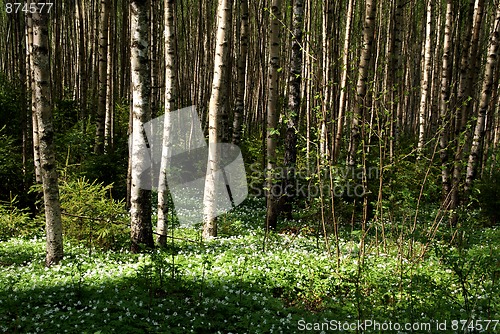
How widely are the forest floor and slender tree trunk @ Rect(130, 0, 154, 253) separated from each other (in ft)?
3.20

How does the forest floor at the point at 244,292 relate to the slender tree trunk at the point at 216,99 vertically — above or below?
below

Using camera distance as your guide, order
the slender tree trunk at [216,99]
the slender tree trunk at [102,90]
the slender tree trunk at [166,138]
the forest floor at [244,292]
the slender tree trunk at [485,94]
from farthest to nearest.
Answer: the slender tree trunk at [102,90]
the slender tree trunk at [485,94]
the slender tree trunk at [216,99]
the slender tree trunk at [166,138]
the forest floor at [244,292]

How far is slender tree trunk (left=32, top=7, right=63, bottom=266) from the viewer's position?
6.21 metres

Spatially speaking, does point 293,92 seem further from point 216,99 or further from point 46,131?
point 46,131

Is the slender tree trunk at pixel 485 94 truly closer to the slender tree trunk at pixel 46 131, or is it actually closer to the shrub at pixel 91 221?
the shrub at pixel 91 221

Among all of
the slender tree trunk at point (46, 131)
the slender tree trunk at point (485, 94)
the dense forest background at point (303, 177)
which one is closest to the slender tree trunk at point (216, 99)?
the dense forest background at point (303, 177)

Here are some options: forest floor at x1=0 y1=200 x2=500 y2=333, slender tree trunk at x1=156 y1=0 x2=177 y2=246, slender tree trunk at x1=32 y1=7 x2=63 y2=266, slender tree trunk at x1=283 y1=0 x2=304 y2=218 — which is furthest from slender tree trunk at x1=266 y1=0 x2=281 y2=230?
slender tree trunk at x1=32 y1=7 x2=63 y2=266

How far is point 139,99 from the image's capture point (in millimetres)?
6754

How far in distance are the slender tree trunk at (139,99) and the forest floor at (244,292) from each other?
3.20 feet

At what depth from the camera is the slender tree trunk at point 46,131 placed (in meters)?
6.21

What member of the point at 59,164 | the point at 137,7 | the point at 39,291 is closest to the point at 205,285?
the point at 39,291

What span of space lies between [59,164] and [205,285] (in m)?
6.31

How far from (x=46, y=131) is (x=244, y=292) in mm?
4114

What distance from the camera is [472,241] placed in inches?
368
